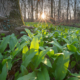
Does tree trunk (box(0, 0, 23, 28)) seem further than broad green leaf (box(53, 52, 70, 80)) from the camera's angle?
Yes

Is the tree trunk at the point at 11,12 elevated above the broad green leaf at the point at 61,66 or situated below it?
above

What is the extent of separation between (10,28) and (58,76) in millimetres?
2387

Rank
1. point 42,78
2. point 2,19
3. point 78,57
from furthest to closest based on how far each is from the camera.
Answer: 1. point 2,19
2. point 78,57
3. point 42,78

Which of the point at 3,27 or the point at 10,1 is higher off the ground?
the point at 10,1

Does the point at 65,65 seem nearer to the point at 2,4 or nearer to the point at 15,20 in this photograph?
the point at 15,20

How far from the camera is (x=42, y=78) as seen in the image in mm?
583

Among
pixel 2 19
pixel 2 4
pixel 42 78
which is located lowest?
pixel 42 78

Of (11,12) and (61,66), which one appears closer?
(61,66)

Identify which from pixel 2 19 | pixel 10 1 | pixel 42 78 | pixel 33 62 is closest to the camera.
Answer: pixel 42 78

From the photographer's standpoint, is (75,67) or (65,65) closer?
(65,65)

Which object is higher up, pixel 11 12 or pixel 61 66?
pixel 11 12

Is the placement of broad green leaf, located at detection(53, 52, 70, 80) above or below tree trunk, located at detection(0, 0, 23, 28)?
below

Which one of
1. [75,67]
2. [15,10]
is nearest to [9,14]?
[15,10]

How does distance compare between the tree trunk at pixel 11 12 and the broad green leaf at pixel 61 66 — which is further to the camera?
the tree trunk at pixel 11 12
